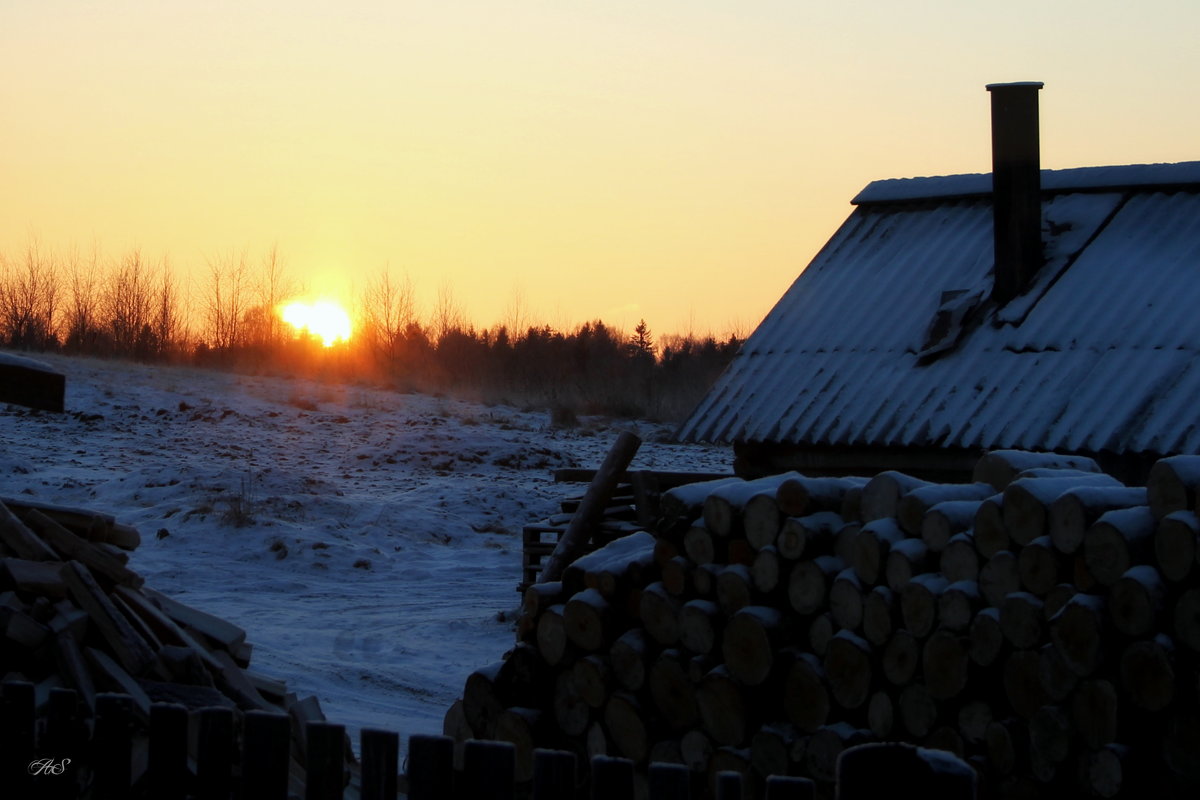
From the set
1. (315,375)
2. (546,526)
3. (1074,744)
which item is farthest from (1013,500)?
(315,375)

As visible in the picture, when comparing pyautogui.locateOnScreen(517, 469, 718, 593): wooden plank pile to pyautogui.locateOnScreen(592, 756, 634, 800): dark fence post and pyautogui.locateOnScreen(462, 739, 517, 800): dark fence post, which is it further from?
pyautogui.locateOnScreen(592, 756, 634, 800): dark fence post

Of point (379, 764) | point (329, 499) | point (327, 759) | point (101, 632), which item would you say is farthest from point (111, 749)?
point (329, 499)

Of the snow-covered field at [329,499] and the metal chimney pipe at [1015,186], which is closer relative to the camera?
the metal chimney pipe at [1015,186]

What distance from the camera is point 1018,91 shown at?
12977 millimetres

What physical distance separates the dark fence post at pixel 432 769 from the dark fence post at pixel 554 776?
279 mm

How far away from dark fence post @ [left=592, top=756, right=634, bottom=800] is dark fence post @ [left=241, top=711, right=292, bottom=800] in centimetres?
A: 107

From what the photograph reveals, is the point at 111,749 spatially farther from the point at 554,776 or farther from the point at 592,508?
the point at 592,508

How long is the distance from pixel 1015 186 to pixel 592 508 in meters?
5.20

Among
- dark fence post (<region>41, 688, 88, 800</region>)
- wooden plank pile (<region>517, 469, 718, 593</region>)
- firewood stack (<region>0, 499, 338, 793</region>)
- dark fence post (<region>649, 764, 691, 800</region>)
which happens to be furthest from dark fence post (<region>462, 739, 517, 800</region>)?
wooden plank pile (<region>517, 469, 718, 593</region>)

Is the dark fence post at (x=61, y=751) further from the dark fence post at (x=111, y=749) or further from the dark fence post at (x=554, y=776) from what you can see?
the dark fence post at (x=554, y=776)

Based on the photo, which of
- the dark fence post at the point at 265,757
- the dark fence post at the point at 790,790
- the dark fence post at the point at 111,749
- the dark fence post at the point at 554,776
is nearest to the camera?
the dark fence post at the point at 790,790

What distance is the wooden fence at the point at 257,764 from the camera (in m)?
3.60

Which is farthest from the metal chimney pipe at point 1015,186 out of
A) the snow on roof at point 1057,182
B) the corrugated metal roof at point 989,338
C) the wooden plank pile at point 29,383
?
the wooden plank pile at point 29,383

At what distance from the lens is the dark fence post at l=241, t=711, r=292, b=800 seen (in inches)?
159
